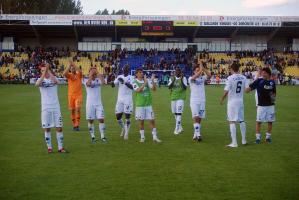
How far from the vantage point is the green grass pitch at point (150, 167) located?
26.3 feet

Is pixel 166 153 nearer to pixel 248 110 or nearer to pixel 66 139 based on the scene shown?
pixel 66 139

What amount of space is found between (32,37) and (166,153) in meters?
57.2

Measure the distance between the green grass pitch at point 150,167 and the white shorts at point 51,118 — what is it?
81 cm

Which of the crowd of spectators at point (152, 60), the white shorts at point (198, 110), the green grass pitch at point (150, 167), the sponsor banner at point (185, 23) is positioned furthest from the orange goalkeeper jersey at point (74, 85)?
→ the sponsor banner at point (185, 23)

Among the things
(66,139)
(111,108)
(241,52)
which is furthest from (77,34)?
(66,139)

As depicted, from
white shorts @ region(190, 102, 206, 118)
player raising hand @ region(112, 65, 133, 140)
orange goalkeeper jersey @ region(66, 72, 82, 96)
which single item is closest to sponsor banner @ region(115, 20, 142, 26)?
orange goalkeeper jersey @ region(66, 72, 82, 96)

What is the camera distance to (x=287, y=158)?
10.8m

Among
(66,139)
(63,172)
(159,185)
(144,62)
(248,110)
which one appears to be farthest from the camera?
(144,62)

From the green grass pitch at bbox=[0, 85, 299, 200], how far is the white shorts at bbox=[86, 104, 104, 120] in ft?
2.74

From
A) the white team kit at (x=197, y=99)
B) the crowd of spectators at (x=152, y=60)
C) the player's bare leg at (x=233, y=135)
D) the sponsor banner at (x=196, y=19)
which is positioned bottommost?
the player's bare leg at (x=233, y=135)

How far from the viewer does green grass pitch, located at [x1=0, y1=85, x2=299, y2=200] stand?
8.02 meters

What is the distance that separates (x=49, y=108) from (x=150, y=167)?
3.42 m

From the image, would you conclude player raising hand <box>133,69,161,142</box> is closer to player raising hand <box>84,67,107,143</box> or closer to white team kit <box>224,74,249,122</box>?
player raising hand <box>84,67,107,143</box>

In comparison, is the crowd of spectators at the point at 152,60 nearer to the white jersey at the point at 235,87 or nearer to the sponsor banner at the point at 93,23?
the sponsor banner at the point at 93,23
